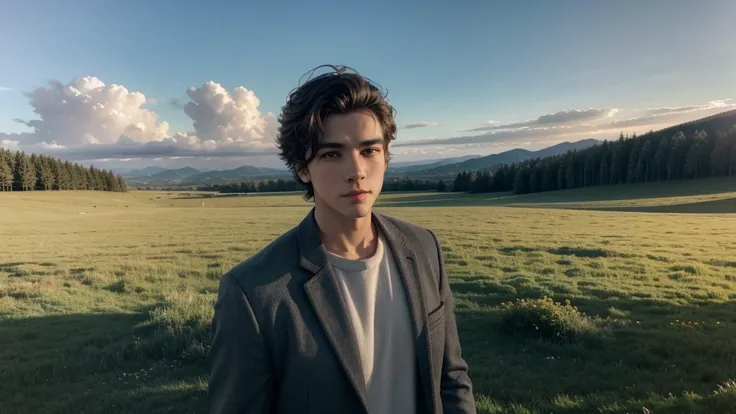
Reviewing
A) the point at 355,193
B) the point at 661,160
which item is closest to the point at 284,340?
the point at 355,193

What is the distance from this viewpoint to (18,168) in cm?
8631

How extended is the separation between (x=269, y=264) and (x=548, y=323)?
7.59 metres

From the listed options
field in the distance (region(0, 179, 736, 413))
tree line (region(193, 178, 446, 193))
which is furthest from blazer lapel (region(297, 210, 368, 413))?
tree line (region(193, 178, 446, 193))

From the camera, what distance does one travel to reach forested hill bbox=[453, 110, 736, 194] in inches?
3002

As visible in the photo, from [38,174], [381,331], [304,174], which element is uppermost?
[38,174]

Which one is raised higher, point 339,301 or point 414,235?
point 414,235

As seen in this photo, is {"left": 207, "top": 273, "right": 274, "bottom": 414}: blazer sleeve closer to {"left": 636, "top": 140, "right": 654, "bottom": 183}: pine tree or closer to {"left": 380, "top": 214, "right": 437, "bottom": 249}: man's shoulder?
{"left": 380, "top": 214, "right": 437, "bottom": 249}: man's shoulder

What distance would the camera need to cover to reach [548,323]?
8219 millimetres

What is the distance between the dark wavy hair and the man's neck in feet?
0.93

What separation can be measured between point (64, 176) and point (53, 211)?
50839 mm

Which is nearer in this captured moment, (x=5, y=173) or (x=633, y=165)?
(x=633, y=165)

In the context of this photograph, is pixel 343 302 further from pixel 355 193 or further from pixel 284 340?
pixel 355 193

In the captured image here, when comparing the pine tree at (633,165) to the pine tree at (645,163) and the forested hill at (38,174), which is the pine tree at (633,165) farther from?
the forested hill at (38,174)

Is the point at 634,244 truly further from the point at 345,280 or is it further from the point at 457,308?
the point at 345,280
